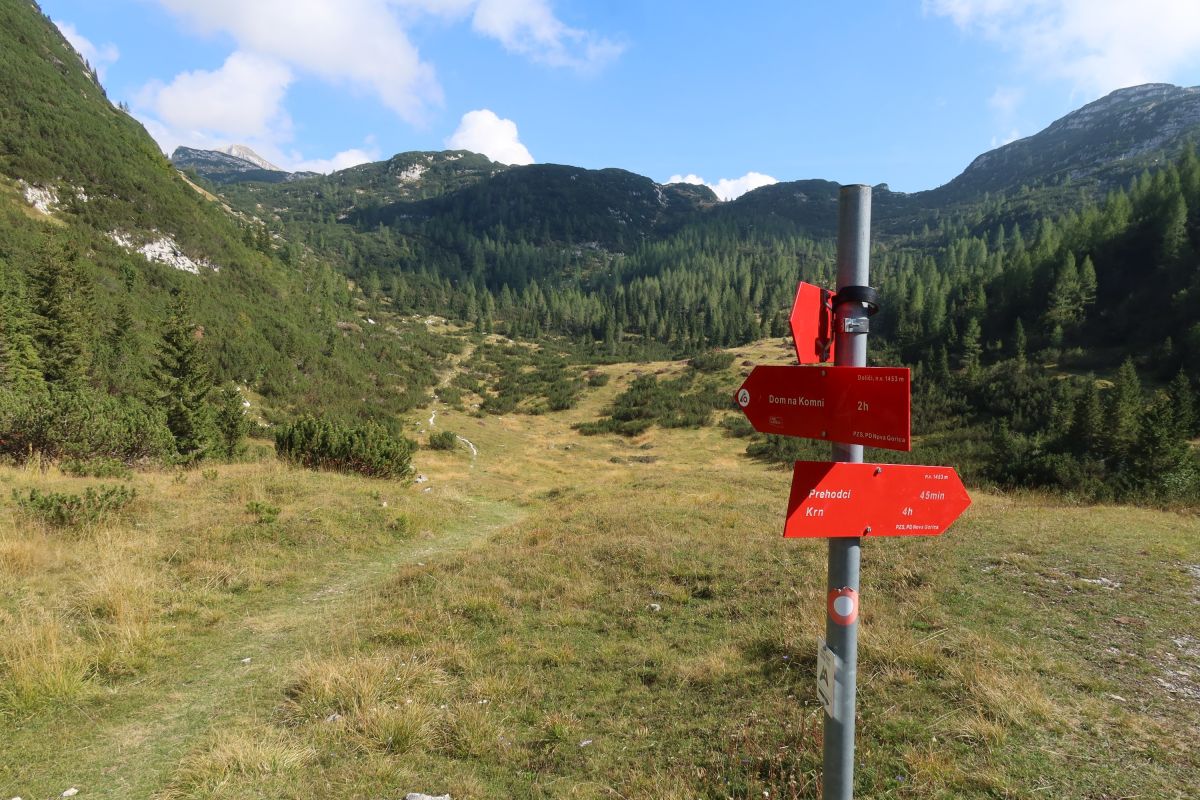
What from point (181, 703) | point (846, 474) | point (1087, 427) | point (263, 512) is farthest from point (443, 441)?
point (1087, 427)

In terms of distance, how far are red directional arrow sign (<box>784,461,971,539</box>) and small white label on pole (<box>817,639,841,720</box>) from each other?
0.56 meters

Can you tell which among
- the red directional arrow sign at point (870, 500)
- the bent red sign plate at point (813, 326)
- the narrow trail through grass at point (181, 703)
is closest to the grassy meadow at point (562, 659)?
the narrow trail through grass at point (181, 703)

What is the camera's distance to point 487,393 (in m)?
63.9

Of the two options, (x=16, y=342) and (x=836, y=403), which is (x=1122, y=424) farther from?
(x=16, y=342)

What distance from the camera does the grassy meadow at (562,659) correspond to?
4125 mm

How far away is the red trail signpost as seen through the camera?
226 cm

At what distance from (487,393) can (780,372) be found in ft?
207

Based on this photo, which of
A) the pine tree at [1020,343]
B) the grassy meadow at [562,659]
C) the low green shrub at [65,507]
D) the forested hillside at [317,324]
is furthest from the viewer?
the pine tree at [1020,343]

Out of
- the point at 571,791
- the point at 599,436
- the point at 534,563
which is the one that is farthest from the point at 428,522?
the point at 599,436

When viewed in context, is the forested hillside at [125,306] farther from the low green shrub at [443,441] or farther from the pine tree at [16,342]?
the low green shrub at [443,441]

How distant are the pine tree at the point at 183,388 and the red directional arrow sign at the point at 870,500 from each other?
25.0m

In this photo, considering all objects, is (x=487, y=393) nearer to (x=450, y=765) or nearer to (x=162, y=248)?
(x=162, y=248)

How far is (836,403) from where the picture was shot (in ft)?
7.78

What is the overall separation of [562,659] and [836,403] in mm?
5316
